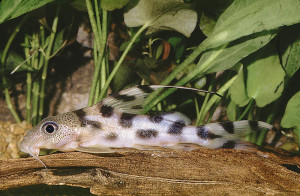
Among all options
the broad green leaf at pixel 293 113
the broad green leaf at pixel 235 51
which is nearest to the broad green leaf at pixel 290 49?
the broad green leaf at pixel 293 113

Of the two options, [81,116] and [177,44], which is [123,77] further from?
[81,116]

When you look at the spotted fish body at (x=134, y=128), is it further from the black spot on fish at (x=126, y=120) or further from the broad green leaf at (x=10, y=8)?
the broad green leaf at (x=10, y=8)

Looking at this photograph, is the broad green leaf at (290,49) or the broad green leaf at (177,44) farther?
the broad green leaf at (177,44)

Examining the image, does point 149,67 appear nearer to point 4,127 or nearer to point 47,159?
point 47,159

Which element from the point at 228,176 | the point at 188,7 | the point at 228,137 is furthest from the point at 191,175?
the point at 188,7

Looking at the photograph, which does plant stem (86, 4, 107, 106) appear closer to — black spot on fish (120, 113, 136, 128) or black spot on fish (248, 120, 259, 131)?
black spot on fish (120, 113, 136, 128)

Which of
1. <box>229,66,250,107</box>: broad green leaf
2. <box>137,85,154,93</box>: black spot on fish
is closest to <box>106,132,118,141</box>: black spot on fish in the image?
<box>137,85,154,93</box>: black spot on fish

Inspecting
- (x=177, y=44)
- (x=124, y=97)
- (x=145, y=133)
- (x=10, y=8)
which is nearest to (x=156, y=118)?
(x=145, y=133)
